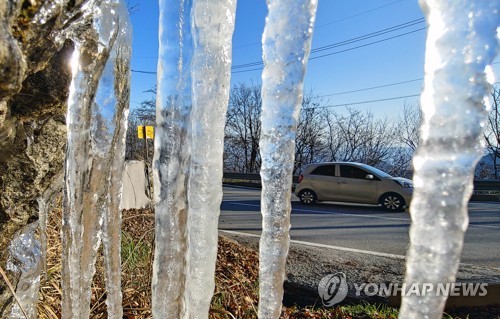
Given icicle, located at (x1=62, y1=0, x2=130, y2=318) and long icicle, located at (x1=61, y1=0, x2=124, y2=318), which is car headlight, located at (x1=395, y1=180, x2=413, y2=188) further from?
long icicle, located at (x1=61, y1=0, x2=124, y2=318)

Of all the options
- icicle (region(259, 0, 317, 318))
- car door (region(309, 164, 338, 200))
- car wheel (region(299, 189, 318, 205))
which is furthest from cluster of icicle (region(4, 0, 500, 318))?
car wheel (region(299, 189, 318, 205))

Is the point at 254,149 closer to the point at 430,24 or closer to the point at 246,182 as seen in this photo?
the point at 246,182

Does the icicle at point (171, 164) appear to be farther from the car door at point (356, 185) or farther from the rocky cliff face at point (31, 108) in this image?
the car door at point (356, 185)

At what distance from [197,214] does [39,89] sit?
75cm

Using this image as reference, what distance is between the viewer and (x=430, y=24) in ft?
2.80

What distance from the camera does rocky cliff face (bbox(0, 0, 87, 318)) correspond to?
3.24ft

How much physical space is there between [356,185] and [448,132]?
11.0 metres

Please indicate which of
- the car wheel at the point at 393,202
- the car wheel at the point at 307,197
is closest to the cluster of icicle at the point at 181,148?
the car wheel at the point at 393,202

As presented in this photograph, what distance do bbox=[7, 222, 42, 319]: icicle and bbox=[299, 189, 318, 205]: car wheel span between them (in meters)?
11.0

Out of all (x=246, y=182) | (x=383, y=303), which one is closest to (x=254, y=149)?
(x=246, y=182)

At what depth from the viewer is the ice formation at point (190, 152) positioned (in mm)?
1340

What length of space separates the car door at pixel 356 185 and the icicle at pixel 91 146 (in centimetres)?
1041

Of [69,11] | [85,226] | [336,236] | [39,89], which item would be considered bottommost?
[336,236]

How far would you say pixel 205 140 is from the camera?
4.41 ft
